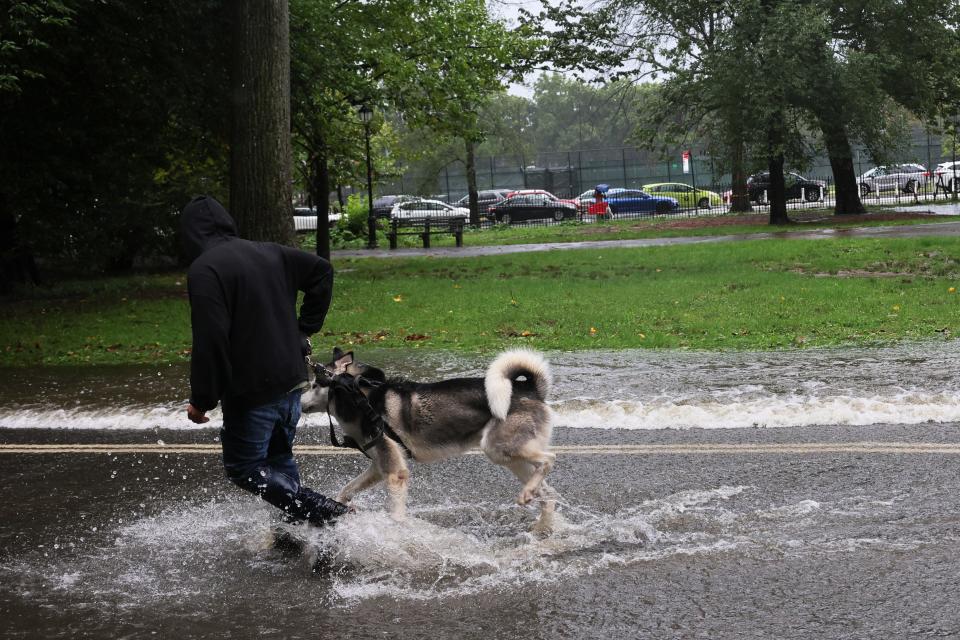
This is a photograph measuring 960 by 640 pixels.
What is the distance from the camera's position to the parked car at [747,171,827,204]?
155ft

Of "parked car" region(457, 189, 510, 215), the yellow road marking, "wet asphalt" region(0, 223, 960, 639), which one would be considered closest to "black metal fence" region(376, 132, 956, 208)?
"parked car" region(457, 189, 510, 215)

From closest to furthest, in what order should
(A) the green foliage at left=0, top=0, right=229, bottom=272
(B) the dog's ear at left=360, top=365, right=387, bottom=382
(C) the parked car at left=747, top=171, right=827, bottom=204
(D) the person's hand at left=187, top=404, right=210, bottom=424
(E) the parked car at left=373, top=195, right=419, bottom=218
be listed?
1. (D) the person's hand at left=187, top=404, right=210, bottom=424
2. (B) the dog's ear at left=360, top=365, right=387, bottom=382
3. (A) the green foliage at left=0, top=0, right=229, bottom=272
4. (C) the parked car at left=747, top=171, right=827, bottom=204
5. (E) the parked car at left=373, top=195, right=419, bottom=218

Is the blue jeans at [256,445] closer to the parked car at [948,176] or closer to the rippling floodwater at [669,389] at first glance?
the rippling floodwater at [669,389]

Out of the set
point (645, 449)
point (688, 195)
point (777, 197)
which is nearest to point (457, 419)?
point (645, 449)

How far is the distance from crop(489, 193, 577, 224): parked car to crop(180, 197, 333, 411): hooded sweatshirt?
140 feet

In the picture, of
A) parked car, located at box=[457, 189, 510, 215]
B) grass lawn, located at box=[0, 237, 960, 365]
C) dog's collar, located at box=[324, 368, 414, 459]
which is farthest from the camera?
parked car, located at box=[457, 189, 510, 215]

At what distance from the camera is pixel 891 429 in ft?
24.0

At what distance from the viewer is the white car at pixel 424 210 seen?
168ft

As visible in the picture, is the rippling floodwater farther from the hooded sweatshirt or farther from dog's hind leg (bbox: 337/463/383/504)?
the hooded sweatshirt

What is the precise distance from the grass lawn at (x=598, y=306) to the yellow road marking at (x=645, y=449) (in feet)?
14.7

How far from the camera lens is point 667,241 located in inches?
1096

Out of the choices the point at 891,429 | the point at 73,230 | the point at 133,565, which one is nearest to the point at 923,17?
the point at 73,230

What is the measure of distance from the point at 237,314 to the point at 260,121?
447 inches

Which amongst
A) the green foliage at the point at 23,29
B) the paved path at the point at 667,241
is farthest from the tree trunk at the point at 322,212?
the green foliage at the point at 23,29
